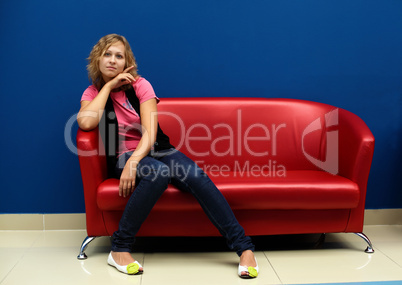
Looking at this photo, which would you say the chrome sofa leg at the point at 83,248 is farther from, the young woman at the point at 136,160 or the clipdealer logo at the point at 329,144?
the clipdealer logo at the point at 329,144

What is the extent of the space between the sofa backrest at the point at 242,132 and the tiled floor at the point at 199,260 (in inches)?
19.0

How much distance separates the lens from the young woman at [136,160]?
1.93 m

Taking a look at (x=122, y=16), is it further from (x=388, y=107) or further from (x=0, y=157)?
(x=388, y=107)

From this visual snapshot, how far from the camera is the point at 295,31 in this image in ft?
8.80

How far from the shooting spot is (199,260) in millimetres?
2115

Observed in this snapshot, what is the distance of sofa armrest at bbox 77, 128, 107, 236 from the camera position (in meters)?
2.02

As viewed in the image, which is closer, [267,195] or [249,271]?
[249,271]

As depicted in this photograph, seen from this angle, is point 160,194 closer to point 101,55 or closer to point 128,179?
point 128,179

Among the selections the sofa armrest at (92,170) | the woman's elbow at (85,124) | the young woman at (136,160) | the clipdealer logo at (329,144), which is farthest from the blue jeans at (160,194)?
the clipdealer logo at (329,144)

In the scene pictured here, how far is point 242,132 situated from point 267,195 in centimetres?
61

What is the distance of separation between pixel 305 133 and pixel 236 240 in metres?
0.92

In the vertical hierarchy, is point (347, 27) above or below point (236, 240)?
above

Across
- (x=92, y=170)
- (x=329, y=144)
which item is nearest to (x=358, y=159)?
(x=329, y=144)

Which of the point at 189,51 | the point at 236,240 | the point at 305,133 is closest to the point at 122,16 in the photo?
the point at 189,51
